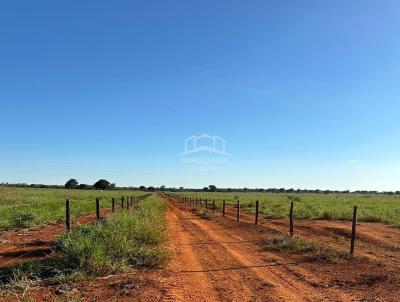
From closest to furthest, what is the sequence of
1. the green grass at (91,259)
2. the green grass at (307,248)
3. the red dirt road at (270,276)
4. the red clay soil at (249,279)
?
the red clay soil at (249,279), the red dirt road at (270,276), the green grass at (91,259), the green grass at (307,248)

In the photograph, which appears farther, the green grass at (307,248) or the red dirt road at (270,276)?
the green grass at (307,248)

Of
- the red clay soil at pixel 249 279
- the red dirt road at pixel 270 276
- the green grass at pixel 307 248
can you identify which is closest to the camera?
the red clay soil at pixel 249 279

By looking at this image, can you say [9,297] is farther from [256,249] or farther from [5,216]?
[5,216]

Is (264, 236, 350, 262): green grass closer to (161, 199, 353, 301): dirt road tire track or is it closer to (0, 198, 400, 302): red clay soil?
(0, 198, 400, 302): red clay soil

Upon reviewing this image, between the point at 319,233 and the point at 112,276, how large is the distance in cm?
1190

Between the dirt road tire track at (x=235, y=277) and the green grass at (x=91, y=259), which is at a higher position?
the green grass at (x=91, y=259)

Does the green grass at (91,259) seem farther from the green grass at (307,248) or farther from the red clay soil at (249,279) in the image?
the green grass at (307,248)

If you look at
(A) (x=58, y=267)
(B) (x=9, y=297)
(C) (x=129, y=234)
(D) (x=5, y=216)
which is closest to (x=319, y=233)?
(C) (x=129, y=234)

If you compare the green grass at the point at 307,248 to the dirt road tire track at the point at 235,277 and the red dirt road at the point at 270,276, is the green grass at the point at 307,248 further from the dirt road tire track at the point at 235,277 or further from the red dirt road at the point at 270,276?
the dirt road tire track at the point at 235,277

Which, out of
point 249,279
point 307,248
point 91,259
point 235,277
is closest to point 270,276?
point 249,279

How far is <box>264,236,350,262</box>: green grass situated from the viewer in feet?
40.3

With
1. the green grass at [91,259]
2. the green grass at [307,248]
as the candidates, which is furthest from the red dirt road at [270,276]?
the green grass at [91,259]

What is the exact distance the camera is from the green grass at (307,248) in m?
12.3

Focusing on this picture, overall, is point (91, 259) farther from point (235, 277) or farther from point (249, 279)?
point (249, 279)
